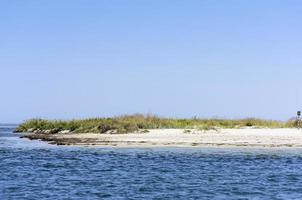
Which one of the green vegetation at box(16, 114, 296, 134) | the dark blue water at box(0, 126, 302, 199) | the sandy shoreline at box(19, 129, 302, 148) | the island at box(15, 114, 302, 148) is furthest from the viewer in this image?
the green vegetation at box(16, 114, 296, 134)

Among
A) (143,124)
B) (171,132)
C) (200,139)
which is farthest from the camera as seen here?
(143,124)

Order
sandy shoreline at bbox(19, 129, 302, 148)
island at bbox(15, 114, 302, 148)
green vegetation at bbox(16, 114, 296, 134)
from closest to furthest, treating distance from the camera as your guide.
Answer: sandy shoreline at bbox(19, 129, 302, 148) → island at bbox(15, 114, 302, 148) → green vegetation at bbox(16, 114, 296, 134)

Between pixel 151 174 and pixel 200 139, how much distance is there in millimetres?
20398

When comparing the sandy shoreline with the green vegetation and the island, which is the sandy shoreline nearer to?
the island

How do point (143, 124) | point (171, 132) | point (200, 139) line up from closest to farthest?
point (200, 139) → point (171, 132) → point (143, 124)

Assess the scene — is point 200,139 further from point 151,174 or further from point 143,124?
point 151,174

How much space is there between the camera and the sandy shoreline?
47250mm

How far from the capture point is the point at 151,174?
30.5m

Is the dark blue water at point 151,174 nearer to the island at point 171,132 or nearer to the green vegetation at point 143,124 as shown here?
the island at point 171,132

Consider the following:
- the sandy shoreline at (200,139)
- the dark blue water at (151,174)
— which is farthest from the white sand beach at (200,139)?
the dark blue water at (151,174)

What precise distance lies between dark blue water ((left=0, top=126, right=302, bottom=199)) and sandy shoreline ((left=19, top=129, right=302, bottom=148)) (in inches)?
134

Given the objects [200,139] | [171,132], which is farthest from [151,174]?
[171,132]

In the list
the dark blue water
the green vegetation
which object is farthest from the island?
the dark blue water

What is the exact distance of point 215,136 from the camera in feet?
173
